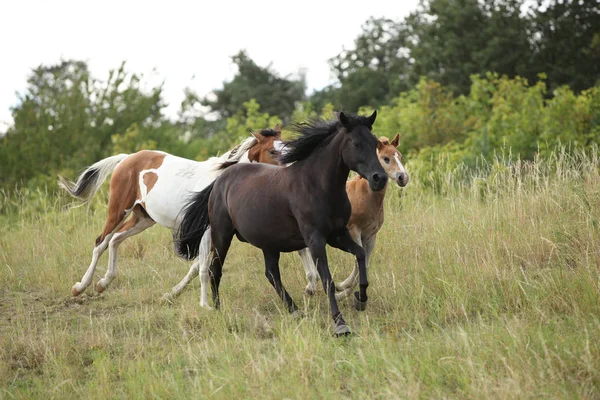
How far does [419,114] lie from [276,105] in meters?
21.0

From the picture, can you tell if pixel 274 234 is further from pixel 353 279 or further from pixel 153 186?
pixel 153 186

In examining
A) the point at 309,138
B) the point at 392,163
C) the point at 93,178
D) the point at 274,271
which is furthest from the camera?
the point at 93,178

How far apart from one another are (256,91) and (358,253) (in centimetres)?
3324

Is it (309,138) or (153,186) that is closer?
(309,138)

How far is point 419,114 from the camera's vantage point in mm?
18516

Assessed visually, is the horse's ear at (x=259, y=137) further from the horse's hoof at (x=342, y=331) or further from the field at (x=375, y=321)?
the horse's hoof at (x=342, y=331)

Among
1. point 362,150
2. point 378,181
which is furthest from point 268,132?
point 378,181

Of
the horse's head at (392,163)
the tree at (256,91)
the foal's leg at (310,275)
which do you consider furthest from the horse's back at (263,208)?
the tree at (256,91)

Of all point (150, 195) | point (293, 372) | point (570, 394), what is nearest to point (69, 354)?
point (293, 372)

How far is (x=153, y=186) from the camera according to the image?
837cm

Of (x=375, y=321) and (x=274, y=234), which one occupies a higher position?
(x=274, y=234)

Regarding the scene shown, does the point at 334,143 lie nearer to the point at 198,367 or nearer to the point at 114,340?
the point at 198,367

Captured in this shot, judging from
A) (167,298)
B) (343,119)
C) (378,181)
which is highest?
(343,119)

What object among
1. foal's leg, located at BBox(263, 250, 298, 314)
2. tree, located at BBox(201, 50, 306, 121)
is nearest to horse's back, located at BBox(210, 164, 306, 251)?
foal's leg, located at BBox(263, 250, 298, 314)
